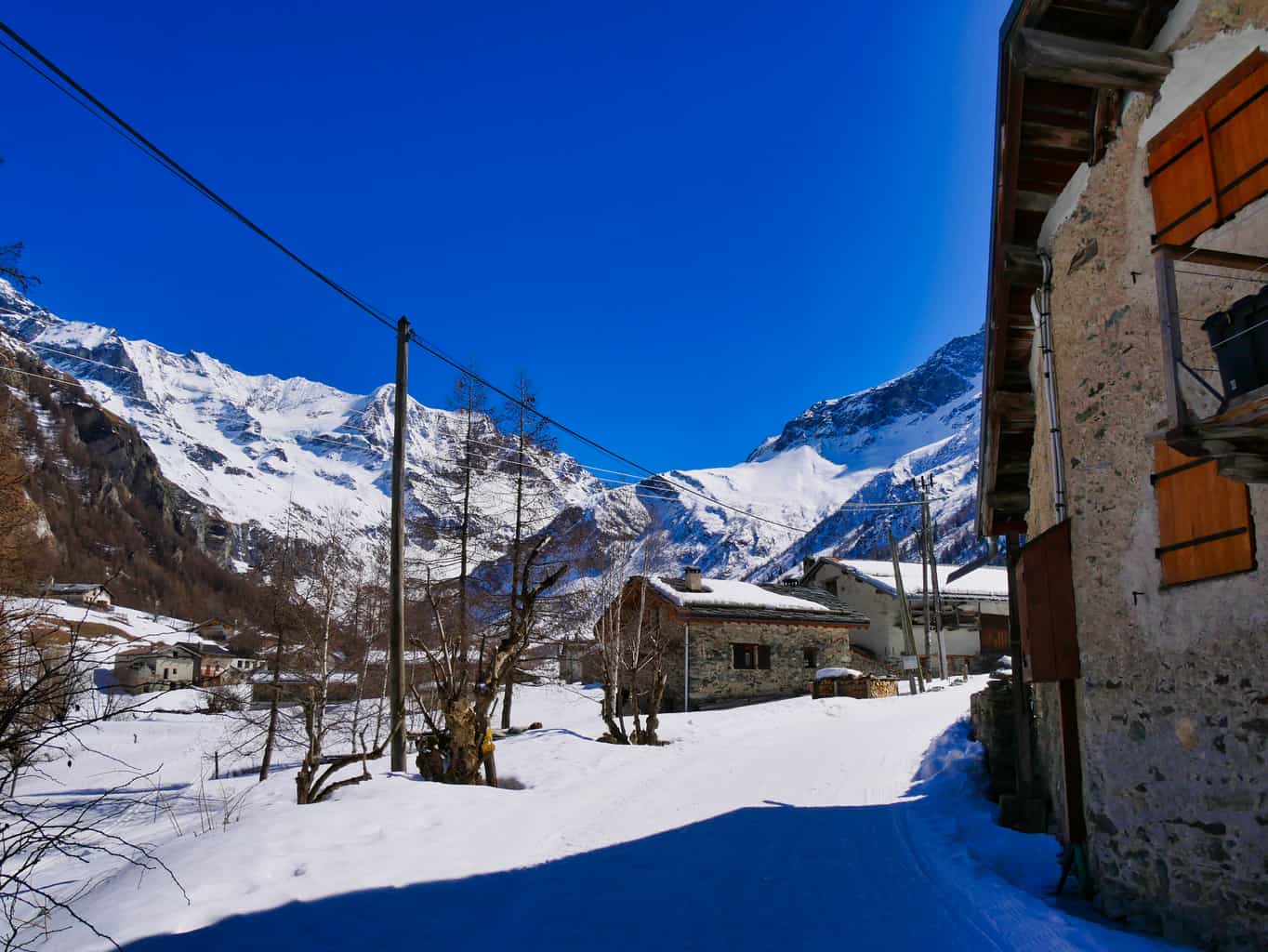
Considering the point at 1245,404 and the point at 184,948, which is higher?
the point at 1245,404

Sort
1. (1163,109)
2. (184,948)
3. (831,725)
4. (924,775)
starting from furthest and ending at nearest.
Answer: (831,725)
(924,775)
(1163,109)
(184,948)

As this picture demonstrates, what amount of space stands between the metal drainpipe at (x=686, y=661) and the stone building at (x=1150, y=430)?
2048 centimetres

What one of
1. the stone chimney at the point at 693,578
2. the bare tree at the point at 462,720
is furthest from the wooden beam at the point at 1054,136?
the stone chimney at the point at 693,578

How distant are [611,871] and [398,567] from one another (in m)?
6.59

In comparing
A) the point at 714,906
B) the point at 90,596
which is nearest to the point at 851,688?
the point at 714,906

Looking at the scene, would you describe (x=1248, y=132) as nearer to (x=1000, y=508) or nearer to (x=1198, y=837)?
(x=1198, y=837)

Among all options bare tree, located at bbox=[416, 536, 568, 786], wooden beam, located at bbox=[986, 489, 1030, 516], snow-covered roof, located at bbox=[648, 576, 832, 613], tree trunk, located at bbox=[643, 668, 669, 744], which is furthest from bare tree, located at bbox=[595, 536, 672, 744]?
wooden beam, located at bbox=[986, 489, 1030, 516]

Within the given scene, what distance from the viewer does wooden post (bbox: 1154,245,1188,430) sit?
504cm

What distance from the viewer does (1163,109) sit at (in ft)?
22.5

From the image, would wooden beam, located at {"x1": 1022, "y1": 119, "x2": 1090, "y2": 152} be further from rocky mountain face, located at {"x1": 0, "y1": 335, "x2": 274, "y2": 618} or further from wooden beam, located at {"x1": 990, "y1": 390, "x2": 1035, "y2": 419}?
rocky mountain face, located at {"x1": 0, "y1": 335, "x2": 274, "y2": 618}

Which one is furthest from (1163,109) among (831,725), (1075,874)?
(831,725)

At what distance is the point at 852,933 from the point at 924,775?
7.77 meters

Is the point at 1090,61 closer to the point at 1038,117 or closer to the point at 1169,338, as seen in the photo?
the point at 1038,117

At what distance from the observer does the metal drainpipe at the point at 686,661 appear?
94.0 feet
